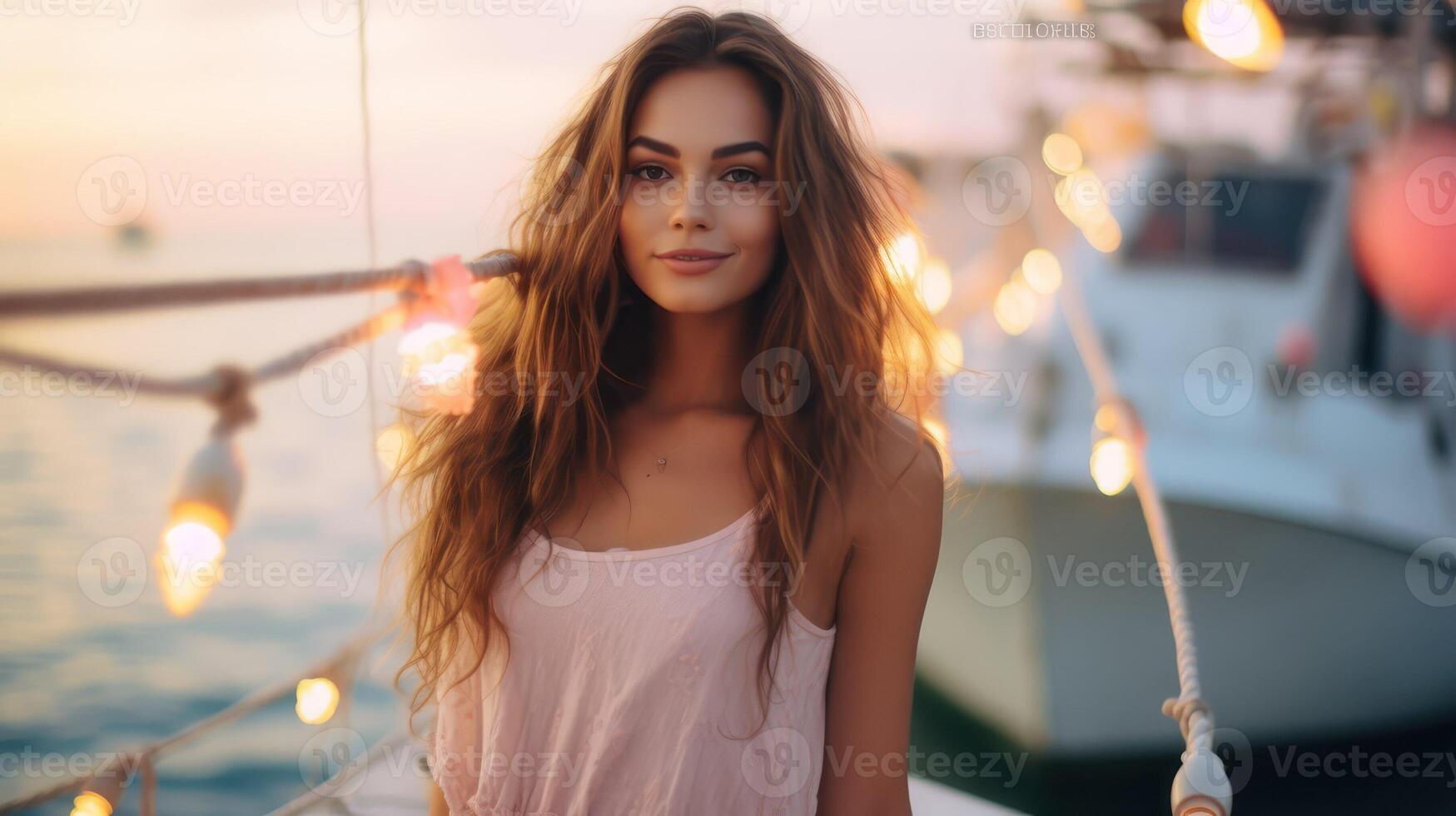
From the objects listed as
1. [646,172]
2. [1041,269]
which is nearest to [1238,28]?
[646,172]

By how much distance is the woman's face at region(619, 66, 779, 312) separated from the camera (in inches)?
48.0

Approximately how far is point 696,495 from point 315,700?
98 cm

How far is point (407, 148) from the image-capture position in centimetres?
270

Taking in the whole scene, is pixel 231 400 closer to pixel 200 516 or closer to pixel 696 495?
pixel 200 516

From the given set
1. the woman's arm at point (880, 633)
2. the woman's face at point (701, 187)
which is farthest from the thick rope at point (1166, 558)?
the woman's face at point (701, 187)

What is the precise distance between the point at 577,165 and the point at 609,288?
0.50 feet

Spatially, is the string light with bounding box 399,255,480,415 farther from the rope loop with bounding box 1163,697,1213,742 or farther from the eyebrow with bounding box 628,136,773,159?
the rope loop with bounding box 1163,697,1213,742

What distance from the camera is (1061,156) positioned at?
3752mm

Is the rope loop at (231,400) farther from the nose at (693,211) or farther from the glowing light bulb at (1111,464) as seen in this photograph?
the glowing light bulb at (1111,464)

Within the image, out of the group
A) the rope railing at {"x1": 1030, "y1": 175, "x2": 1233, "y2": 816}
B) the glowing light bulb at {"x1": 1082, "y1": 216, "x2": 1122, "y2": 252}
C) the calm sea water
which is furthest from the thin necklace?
the glowing light bulb at {"x1": 1082, "y1": 216, "x2": 1122, "y2": 252}

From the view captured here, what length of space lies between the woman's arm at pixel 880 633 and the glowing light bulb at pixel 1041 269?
251 centimetres

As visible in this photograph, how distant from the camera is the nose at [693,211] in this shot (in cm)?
120

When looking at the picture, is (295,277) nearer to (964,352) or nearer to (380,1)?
(380,1)

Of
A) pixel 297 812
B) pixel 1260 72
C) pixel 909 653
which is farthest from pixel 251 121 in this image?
pixel 1260 72
